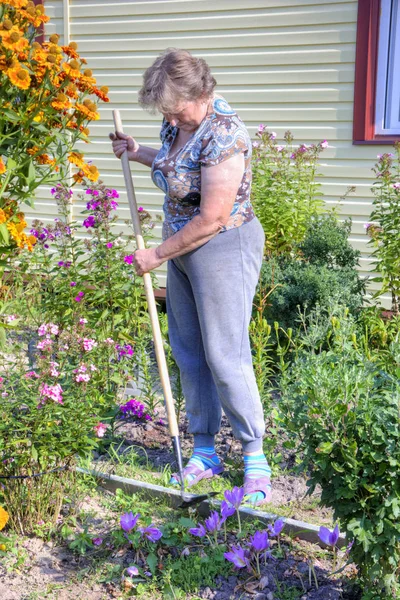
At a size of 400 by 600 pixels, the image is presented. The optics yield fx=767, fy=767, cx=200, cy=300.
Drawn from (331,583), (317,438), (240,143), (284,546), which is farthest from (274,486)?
(240,143)

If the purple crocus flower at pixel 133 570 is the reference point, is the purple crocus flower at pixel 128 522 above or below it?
above

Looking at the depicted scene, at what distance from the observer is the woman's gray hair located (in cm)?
292

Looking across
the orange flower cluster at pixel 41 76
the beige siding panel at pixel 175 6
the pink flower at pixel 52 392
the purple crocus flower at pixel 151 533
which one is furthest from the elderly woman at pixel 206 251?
the beige siding panel at pixel 175 6

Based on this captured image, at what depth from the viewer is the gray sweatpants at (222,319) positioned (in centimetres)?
317

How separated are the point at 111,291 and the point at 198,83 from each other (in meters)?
1.80

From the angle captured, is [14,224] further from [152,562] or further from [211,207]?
[152,562]

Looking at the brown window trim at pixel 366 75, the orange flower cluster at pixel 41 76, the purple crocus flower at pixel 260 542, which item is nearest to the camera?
the purple crocus flower at pixel 260 542

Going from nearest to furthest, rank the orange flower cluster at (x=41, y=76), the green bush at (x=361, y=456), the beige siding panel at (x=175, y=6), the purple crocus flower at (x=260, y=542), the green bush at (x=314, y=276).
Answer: the green bush at (x=361, y=456) < the purple crocus flower at (x=260, y=542) < the orange flower cluster at (x=41, y=76) < the green bush at (x=314, y=276) < the beige siding panel at (x=175, y=6)

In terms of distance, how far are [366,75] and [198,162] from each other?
10.6 ft

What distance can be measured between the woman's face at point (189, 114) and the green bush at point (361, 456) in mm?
1148

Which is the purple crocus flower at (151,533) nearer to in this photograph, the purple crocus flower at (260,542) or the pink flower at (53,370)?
the purple crocus flower at (260,542)

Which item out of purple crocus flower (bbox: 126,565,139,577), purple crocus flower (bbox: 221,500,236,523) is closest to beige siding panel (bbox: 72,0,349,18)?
purple crocus flower (bbox: 221,500,236,523)

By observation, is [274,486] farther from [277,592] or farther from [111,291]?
[111,291]

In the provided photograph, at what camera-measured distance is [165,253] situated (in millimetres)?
3080
